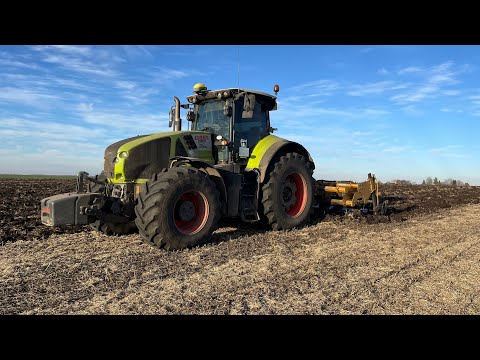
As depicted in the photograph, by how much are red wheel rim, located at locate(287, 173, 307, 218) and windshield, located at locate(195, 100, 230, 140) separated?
184 centimetres

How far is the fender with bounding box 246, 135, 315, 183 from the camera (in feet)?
27.3

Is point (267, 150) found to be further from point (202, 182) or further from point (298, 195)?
point (202, 182)

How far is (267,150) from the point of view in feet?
28.2

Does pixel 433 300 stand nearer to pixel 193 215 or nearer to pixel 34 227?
pixel 193 215

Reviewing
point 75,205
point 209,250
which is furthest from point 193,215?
point 75,205

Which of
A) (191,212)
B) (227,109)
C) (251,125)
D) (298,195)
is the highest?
(227,109)

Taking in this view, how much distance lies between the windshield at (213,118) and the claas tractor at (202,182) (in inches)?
0.9

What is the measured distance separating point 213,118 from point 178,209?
9.01ft

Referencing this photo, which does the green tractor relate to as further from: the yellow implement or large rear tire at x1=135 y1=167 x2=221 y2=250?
the yellow implement

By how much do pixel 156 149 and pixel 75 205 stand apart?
1747 millimetres

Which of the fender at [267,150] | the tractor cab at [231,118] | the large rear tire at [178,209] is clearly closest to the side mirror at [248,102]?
the tractor cab at [231,118]

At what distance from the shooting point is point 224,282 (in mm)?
4766

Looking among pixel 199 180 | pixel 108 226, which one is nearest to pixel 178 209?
pixel 199 180
